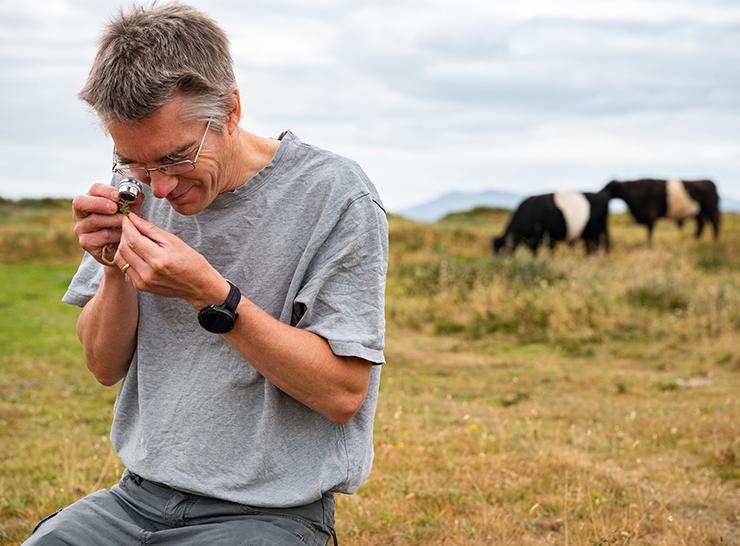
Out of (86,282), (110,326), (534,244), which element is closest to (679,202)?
(534,244)

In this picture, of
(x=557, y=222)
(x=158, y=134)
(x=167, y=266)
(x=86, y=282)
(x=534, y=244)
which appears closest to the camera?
(x=167, y=266)

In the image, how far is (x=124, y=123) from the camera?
2176mm

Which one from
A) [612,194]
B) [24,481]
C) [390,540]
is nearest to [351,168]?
[390,540]

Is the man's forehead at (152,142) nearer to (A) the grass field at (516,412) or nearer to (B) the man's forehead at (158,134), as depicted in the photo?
(B) the man's forehead at (158,134)

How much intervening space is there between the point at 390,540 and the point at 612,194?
22636 mm

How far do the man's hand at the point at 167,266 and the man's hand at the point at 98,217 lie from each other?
4.4 inches

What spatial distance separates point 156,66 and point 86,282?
2.75 ft

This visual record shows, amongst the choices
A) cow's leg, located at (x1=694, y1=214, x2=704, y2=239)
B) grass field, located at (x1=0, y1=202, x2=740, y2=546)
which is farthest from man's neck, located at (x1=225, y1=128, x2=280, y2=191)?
cow's leg, located at (x1=694, y1=214, x2=704, y2=239)

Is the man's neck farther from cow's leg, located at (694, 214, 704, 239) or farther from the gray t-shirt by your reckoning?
cow's leg, located at (694, 214, 704, 239)

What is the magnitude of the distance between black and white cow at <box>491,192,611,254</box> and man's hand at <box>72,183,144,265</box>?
16.7m

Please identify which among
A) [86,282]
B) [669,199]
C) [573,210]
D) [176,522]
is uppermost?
[86,282]

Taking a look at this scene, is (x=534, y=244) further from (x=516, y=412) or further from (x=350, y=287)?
(x=350, y=287)

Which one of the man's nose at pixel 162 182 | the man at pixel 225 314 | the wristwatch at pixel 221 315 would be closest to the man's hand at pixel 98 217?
the man at pixel 225 314

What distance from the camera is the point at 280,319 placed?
241 cm
